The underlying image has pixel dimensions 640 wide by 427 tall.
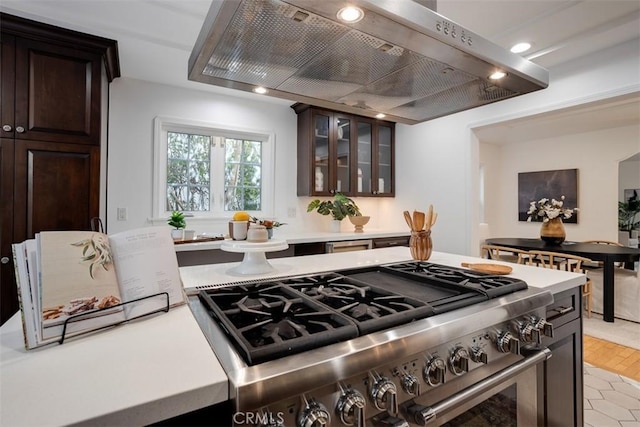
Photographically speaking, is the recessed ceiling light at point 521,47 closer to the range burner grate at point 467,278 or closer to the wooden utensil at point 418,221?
the wooden utensil at point 418,221

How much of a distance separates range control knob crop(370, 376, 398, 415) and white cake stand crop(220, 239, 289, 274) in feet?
2.30

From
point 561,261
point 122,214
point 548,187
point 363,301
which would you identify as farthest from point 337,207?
point 548,187

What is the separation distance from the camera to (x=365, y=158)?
148 inches

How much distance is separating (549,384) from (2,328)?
1.75 meters

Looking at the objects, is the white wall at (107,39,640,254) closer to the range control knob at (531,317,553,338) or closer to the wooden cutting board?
the wooden cutting board

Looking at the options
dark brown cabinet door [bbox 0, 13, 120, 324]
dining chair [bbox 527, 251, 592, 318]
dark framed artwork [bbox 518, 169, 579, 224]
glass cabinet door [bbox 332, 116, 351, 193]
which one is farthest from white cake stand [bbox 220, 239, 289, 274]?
dark framed artwork [bbox 518, 169, 579, 224]

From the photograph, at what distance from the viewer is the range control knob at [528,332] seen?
1003mm

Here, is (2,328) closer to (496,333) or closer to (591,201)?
(496,333)

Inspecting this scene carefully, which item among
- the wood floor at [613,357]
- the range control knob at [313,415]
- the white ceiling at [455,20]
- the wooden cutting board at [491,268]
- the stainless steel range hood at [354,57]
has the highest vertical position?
the white ceiling at [455,20]

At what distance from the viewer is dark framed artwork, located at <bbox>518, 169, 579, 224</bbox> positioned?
5242 mm

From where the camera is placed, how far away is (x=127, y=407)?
0.48 m

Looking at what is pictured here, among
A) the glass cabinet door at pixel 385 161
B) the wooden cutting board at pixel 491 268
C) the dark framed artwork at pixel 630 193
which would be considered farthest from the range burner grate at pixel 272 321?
the dark framed artwork at pixel 630 193

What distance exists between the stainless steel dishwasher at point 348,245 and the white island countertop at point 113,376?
2.23 metres

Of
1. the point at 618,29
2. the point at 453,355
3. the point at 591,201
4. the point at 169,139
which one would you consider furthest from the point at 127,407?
the point at 591,201
